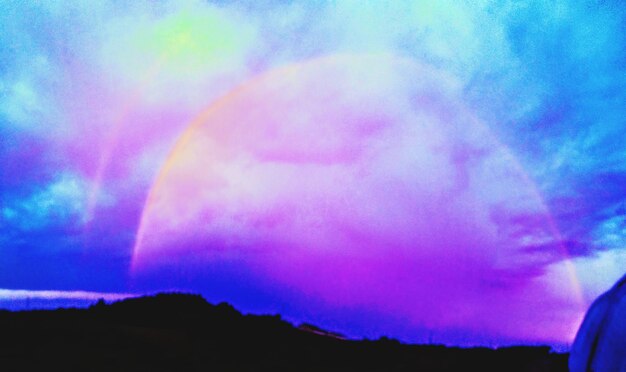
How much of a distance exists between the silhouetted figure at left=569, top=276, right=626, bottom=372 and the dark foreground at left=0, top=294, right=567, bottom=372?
37.9ft

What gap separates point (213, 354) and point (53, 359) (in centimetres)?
496

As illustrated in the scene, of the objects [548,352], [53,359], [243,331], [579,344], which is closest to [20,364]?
[53,359]

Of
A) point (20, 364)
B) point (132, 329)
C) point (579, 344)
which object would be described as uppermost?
point (132, 329)

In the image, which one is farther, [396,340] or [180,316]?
[396,340]

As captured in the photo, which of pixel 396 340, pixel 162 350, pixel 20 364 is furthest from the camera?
pixel 396 340

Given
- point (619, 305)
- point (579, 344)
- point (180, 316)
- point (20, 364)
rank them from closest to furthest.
Answer: point (619, 305)
point (579, 344)
point (20, 364)
point (180, 316)

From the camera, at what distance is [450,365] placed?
18469mm

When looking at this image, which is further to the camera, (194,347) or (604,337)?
(194,347)

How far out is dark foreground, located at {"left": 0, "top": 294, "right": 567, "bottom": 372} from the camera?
13.0 metres

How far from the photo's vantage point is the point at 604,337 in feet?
12.2

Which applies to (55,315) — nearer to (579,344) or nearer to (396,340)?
(396,340)

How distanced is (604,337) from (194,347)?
47.2 ft

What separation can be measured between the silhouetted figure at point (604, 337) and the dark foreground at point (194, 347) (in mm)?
11549

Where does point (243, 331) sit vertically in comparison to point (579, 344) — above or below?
above
